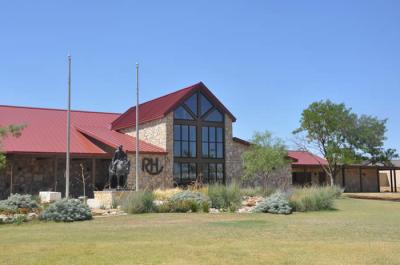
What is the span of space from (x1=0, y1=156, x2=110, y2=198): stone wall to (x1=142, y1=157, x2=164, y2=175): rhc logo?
11.2 ft

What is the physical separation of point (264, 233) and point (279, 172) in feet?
82.8

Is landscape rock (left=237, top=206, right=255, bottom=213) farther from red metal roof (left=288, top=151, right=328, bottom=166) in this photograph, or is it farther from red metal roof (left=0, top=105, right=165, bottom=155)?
red metal roof (left=288, top=151, right=328, bottom=166)

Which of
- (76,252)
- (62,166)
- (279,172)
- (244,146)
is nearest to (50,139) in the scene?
(62,166)

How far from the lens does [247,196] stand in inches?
1022

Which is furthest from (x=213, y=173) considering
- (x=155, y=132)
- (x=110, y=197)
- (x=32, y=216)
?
(x=32, y=216)

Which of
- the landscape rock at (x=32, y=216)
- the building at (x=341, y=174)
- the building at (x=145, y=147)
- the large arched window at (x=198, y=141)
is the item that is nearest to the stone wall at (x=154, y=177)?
the building at (x=145, y=147)

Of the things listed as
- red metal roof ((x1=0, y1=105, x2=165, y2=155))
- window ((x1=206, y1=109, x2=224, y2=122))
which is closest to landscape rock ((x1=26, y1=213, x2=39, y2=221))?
red metal roof ((x1=0, y1=105, x2=165, y2=155))

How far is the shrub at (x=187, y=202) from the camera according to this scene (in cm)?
1938

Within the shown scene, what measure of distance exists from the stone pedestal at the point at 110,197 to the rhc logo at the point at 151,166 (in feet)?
25.0

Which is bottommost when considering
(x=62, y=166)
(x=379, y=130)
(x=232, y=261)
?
(x=232, y=261)

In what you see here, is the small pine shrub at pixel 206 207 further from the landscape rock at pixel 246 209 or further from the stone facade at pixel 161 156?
the stone facade at pixel 161 156

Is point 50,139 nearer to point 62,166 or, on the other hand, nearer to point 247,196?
point 62,166

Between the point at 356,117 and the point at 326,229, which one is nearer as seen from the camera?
the point at 326,229

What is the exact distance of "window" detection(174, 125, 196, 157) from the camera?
3331 centimetres
